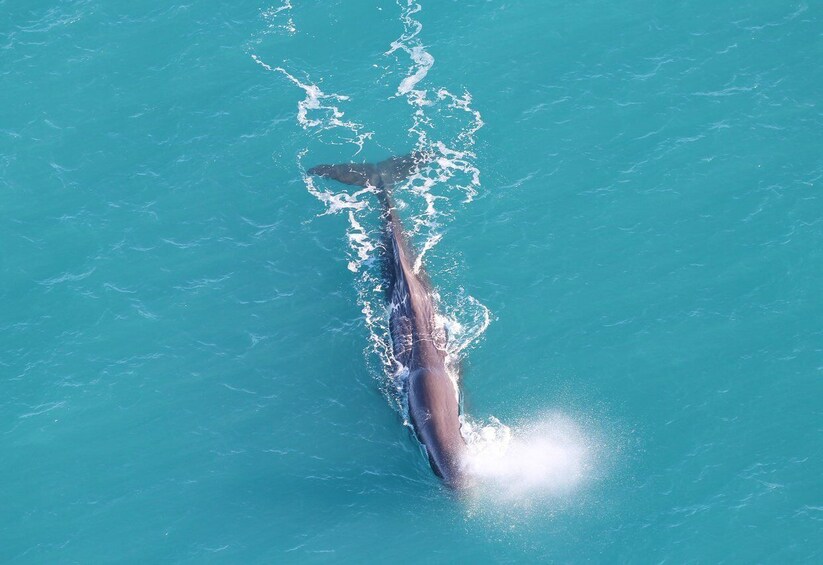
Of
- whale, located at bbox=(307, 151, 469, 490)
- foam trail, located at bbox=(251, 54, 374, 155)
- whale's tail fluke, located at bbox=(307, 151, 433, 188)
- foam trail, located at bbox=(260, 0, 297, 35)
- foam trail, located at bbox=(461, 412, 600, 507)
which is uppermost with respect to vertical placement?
foam trail, located at bbox=(260, 0, 297, 35)

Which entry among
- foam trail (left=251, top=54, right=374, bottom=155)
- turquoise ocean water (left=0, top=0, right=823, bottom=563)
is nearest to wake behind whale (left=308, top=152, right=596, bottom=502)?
turquoise ocean water (left=0, top=0, right=823, bottom=563)

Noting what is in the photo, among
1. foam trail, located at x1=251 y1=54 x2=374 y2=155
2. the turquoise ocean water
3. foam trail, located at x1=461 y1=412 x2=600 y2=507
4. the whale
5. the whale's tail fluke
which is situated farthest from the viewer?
foam trail, located at x1=251 y1=54 x2=374 y2=155

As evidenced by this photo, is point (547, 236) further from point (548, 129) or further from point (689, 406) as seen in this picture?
point (689, 406)

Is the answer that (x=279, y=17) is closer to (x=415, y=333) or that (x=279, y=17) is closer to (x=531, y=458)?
(x=415, y=333)

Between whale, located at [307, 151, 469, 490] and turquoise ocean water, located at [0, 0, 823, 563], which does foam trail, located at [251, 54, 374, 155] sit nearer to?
turquoise ocean water, located at [0, 0, 823, 563]

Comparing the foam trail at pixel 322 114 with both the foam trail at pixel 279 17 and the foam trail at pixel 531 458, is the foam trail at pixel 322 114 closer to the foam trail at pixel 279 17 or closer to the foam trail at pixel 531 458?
the foam trail at pixel 279 17

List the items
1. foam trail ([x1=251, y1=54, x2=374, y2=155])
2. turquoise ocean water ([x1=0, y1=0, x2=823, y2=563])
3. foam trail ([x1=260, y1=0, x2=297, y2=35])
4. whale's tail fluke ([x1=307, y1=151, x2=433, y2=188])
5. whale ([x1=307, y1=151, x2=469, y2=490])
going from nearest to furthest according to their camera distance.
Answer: turquoise ocean water ([x1=0, y1=0, x2=823, y2=563]), whale ([x1=307, y1=151, x2=469, y2=490]), whale's tail fluke ([x1=307, y1=151, x2=433, y2=188]), foam trail ([x1=251, y1=54, x2=374, y2=155]), foam trail ([x1=260, y1=0, x2=297, y2=35])

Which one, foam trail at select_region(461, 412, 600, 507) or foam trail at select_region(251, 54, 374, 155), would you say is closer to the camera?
foam trail at select_region(461, 412, 600, 507)
